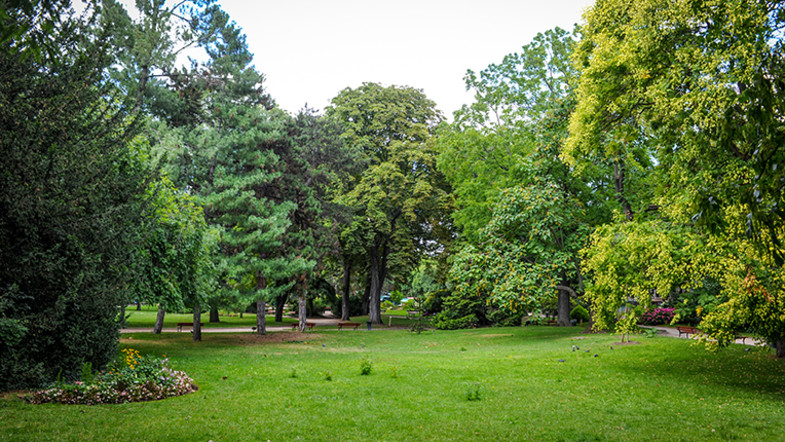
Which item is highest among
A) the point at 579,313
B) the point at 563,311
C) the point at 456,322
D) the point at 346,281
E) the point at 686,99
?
the point at 686,99

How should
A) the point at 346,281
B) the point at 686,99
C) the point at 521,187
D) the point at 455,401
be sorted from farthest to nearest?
the point at 346,281 < the point at 521,187 < the point at 686,99 < the point at 455,401

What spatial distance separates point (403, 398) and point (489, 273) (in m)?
11.9

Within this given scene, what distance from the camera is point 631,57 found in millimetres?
12172

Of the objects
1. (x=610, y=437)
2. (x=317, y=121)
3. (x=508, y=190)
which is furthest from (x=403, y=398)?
(x=317, y=121)

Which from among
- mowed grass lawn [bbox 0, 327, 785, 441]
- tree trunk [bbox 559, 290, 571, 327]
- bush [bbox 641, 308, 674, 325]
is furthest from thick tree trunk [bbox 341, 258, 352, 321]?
bush [bbox 641, 308, 674, 325]

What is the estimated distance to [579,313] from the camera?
34.1 m

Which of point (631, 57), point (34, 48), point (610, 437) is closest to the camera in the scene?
point (34, 48)

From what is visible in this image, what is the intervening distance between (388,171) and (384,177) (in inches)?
20.2

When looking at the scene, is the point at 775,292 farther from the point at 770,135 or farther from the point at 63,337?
the point at 63,337

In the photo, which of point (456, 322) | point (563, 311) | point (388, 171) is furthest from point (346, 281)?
point (563, 311)

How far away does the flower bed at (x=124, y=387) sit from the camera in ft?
28.9

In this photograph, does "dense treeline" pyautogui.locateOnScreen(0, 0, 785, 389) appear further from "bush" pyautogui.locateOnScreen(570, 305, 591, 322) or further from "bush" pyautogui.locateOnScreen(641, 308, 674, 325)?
"bush" pyautogui.locateOnScreen(641, 308, 674, 325)

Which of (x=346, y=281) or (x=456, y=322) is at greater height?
(x=346, y=281)

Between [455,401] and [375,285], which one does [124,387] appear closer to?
[455,401]
